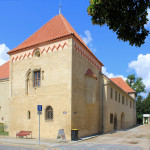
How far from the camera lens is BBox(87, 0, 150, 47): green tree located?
248 inches

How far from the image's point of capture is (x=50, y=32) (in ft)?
58.1

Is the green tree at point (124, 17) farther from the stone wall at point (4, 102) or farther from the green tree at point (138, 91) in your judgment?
the green tree at point (138, 91)

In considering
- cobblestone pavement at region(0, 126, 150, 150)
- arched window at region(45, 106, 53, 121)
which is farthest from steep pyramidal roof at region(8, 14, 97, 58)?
cobblestone pavement at region(0, 126, 150, 150)

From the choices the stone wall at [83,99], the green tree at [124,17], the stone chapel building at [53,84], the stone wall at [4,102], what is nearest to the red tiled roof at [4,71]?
the stone wall at [4,102]

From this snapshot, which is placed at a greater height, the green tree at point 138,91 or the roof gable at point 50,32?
the roof gable at point 50,32

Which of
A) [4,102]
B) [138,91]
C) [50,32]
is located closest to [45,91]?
[50,32]

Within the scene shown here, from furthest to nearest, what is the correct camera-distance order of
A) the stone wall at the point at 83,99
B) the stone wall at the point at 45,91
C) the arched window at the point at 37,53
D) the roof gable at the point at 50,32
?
1. the arched window at the point at 37,53
2. the roof gable at the point at 50,32
3. the stone wall at the point at 83,99
4. the stone wall at the point at 45,91

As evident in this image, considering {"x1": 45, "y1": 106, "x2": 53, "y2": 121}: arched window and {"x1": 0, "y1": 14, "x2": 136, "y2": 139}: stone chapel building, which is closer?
{"x1": 0, "y1": 14, "x2": 136, "y2": 139}: stone chapel building

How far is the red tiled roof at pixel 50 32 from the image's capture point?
16.6 m

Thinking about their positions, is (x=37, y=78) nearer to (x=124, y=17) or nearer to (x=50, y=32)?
(x=50, y=32)

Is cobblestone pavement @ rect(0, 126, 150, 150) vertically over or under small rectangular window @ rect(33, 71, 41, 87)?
under

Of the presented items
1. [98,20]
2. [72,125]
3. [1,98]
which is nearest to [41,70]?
[72,125]

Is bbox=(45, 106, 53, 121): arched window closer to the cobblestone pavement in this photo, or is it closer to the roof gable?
the cobblestone pavement

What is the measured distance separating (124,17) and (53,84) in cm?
1024
